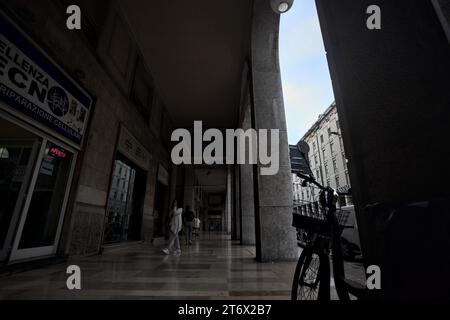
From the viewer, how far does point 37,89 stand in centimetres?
A: 394

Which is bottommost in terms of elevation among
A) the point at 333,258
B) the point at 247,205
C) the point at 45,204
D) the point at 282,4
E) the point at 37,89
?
the point at 333,258

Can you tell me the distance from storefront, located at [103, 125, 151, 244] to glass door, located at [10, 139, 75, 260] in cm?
190

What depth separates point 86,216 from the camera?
5.37 metres

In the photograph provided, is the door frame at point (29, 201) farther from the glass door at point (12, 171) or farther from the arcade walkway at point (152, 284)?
the arcade walkway at point (152, 284)

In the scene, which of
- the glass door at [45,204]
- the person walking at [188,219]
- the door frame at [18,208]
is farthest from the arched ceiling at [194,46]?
the person walking at [188,219]

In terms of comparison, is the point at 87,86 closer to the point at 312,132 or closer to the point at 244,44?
the point at 244,44

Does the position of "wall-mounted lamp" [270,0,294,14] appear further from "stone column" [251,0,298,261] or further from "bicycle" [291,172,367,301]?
"bicycle" [291,172,367,301]

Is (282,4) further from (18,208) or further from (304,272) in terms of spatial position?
(18,208)

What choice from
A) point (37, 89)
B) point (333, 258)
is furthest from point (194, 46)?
point (333, 258)

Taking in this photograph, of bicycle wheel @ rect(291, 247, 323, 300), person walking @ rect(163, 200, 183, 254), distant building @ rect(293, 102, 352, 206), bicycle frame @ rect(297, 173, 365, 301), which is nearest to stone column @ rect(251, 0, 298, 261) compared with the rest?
person walking @ rect(163, 200, 183, 254)

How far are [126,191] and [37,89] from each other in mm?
5195

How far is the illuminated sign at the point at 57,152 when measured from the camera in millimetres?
4452

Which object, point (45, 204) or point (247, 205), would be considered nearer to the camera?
point (45, 204)

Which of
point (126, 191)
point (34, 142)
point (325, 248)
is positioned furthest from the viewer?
point (126, 191)
